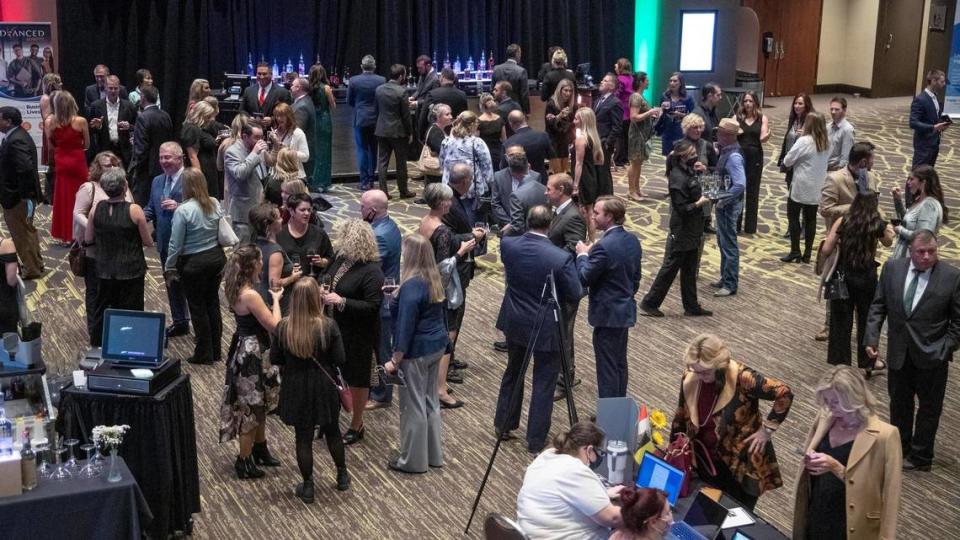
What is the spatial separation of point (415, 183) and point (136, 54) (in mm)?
3897

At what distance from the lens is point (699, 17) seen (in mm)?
17062

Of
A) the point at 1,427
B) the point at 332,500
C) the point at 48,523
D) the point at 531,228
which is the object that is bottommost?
the point at 332,500

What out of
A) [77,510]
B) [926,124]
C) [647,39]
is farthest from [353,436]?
[647,39]

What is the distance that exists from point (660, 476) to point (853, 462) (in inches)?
28.1

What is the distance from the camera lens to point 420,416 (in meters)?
5.84

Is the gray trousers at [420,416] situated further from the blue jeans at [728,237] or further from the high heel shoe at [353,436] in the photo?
the blue jeans at [728,237]

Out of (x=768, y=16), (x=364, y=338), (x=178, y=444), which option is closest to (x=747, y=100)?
(x=364, y=338)

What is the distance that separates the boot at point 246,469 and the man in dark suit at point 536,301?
4.16ft

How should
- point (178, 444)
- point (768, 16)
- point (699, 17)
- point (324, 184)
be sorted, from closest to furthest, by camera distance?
point (178, 444) → point (324, 184) → point (699, 17) → point (768, 16)

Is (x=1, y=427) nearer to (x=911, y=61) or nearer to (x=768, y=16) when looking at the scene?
(x=768, y=16)

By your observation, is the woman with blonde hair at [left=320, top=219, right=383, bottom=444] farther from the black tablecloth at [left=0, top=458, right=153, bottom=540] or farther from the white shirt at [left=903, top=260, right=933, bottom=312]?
the white shirt at [left=903, top=260, right=933, bottom=312]

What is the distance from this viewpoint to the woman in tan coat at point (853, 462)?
4.29 metres

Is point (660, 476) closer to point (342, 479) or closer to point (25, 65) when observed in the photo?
point (342, 479)

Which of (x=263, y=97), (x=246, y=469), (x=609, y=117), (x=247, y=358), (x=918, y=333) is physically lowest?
(x=246, y=469)
